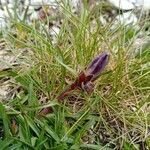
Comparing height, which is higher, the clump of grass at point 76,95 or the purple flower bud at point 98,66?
the purple flower bud at point 98,66

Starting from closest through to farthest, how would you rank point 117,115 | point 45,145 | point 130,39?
1. point 45,145
2. point 117,115
3. point 130,39

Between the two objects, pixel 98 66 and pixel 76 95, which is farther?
pixel 76 95

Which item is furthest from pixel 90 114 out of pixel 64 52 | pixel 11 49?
pixel 11 49

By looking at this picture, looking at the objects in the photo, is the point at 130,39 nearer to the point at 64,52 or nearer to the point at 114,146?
the point at 64,52

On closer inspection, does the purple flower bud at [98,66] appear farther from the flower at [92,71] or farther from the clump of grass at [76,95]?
the clump of grass at [76,95]

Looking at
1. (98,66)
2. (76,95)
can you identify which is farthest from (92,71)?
(76,95)

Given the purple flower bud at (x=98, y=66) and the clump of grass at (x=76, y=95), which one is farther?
the clump of grass at (x=76, y=95)

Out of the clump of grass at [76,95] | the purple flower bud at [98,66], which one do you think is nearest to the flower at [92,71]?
the purple flower bud at [98,66]

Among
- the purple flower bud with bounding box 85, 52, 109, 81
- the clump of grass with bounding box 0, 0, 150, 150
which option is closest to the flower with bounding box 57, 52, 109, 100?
the purple flower bud with bounding box 85, 52, 109, 81

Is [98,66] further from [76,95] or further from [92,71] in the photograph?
[76,95]
